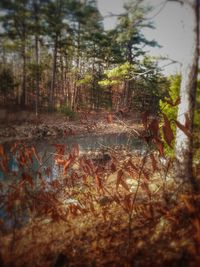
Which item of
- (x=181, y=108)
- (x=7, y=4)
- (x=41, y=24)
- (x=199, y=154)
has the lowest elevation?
(x=199, y=154)

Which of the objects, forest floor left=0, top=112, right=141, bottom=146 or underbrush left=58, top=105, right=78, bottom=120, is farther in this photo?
underbrush left=58, top=105, right=78, bottom=120

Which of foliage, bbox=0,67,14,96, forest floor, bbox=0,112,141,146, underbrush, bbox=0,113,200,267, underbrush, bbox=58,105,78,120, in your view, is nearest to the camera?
underbrush, bbox=0,113,200,267

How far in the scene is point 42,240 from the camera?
3.70m

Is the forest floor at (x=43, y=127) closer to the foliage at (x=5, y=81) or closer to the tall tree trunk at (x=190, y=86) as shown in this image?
the foliage at (x=5, y=81)

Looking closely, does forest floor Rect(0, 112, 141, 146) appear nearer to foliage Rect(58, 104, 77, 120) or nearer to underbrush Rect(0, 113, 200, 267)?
foliage Rect(58, 104, 77, 120)

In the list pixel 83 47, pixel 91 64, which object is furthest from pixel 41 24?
pixel 91 64

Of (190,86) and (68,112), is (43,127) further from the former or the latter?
(190,86)

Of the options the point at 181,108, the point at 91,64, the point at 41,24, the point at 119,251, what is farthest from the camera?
the point at 41,24

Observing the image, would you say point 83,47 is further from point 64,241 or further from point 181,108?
point 64,241

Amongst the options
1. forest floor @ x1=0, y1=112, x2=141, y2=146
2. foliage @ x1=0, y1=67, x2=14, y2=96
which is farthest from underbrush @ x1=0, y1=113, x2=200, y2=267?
foliage @ x1=0, y1=67, x2=14, y2=96

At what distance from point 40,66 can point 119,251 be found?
51.6ft

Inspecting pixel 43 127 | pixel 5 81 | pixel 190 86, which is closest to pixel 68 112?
pixel 43 127

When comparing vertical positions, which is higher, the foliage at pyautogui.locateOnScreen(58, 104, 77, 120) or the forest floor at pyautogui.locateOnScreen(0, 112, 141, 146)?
the foliage at pyautogui.locateOnScreen(58, 104, 77, 120)

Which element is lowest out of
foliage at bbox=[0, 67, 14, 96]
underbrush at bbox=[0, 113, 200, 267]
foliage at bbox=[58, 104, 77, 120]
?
underbrush at bbox=[0, 113, 200, 267]
